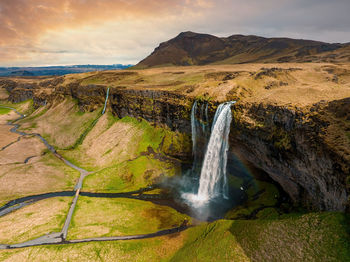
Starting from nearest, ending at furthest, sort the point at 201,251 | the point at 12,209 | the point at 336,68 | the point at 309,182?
the point at 201,251 < the point at 309,182 < the point at 12,209 < the point at 336,68

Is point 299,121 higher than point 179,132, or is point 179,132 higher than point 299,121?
point 299,121

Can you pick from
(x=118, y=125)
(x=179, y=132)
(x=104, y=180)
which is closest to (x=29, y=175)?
(x=104, y=180)

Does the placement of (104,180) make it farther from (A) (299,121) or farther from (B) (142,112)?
(A) (299,121)

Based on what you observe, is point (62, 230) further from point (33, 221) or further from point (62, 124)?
point (62, 124)

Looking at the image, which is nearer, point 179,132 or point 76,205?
point 76,205

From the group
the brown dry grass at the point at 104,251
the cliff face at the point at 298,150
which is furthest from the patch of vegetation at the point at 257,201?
the brown dry grass at the point at 104,251

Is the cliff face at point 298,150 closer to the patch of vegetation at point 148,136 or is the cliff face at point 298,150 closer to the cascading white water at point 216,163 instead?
the cascading white water at point 216,163

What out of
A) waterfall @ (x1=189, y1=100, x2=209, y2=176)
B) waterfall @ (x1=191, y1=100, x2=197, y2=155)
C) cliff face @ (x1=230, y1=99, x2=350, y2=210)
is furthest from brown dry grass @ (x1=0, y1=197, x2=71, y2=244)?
cliff face @ (x1=230, y1=99, x2=350, y2=210)
